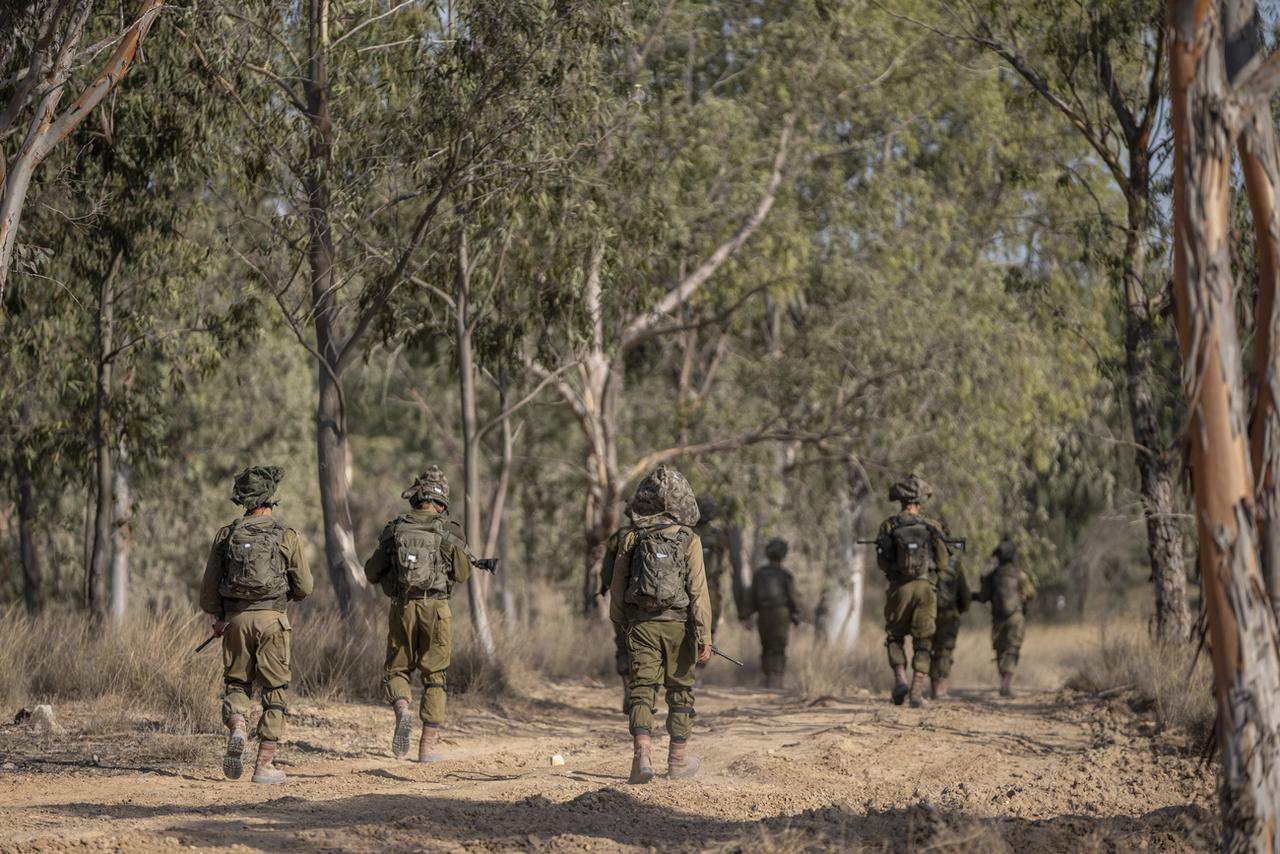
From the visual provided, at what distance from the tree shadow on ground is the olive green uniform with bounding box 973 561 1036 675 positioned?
6792 millimetres

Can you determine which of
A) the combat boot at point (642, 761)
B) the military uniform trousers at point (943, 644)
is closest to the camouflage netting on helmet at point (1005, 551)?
the military uniform trousers at point (943, 644)

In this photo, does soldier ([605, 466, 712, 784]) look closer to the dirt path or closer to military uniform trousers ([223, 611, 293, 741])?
the dirt path

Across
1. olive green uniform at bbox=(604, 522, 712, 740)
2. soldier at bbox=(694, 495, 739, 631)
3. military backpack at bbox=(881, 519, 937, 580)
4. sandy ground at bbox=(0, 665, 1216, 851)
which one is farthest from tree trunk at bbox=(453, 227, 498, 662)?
olive green uniform at bbox=(604, 522, 712, 740)

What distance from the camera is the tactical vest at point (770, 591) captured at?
16.0 m

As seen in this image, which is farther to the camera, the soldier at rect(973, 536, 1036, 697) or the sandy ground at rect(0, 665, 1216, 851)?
the soldier at rect(973, 536, 1036, 697)

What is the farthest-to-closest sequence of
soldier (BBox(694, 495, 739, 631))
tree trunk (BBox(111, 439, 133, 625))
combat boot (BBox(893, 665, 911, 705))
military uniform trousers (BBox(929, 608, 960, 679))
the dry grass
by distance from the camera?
tree trunk (BBox(111, 439, 133, 625)) → soldier (BBox(694, 495, 739, 631)) → military uniform trousers (BBox(929, 608, 960, 679)) → combat boot (BBox(893, 665, 911, 705)) → the dry grass

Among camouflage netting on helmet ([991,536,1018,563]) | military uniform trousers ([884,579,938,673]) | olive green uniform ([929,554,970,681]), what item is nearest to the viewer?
military uniform trousers ([884,579,938,673])

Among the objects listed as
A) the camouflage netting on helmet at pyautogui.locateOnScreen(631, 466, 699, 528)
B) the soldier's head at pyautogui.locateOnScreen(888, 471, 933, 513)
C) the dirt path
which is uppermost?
the soldier's head at pyautogui.locateOnScreen(888, 471, 933, 513)

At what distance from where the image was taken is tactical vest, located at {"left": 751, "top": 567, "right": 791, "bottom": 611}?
1600 cm

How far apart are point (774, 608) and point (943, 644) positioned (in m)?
2.43

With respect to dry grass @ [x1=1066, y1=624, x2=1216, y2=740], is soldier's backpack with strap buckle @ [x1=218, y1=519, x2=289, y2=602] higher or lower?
higher

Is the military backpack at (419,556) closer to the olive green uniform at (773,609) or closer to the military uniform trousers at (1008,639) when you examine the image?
the military uniform trousers at (1008,639)

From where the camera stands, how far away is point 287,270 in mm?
14805

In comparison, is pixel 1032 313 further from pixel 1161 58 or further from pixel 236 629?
pixel 236 629
